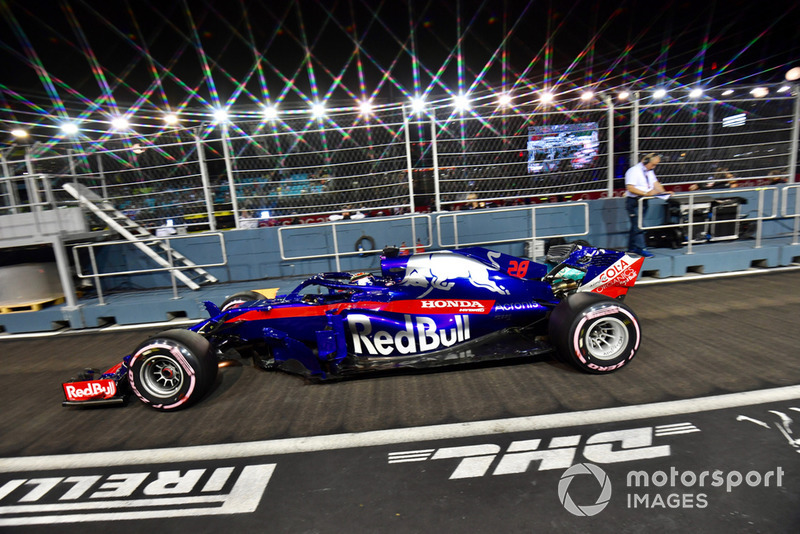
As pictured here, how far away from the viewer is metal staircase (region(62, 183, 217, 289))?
8180mm

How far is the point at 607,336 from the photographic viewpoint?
432 centimetres

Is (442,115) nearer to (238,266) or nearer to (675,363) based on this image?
(238,266)

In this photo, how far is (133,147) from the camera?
8219mm

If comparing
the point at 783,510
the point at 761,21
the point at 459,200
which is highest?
the point at 761,21

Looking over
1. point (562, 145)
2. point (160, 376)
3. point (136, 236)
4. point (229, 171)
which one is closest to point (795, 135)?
point (562, 145)

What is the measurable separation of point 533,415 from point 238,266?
6789 millimetres

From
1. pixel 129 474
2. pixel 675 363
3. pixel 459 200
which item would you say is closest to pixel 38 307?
pixel 129 474

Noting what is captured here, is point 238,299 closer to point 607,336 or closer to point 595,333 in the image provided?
point 595,333

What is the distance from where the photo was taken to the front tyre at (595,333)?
4.06 m

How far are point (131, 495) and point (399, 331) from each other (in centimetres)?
251

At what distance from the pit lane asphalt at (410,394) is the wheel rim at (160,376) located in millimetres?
249

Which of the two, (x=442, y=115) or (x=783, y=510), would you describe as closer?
(x=783, y=510)

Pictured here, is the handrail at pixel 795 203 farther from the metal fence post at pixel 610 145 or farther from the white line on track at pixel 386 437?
the white line on track at pixel 386 437

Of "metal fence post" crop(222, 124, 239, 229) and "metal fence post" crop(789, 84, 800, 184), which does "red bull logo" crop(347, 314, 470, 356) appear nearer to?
"metal fence post" crop(222, 124, 239, 229)
